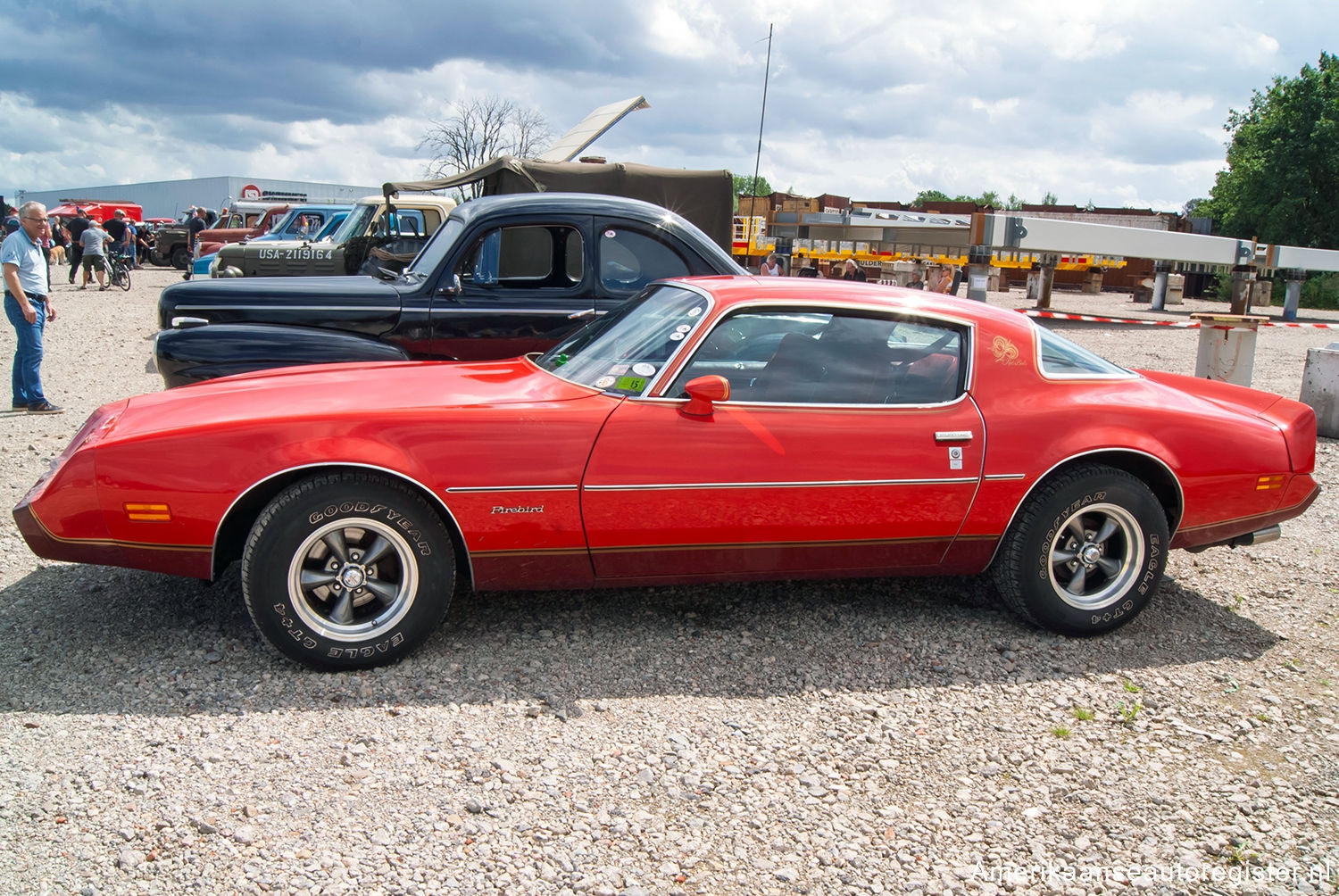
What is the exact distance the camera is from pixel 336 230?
1317 centimetres

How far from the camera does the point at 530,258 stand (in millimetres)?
5660

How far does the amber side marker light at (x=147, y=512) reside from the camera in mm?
3172

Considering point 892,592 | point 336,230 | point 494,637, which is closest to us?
point 494,637

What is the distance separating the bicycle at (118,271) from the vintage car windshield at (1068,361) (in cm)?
2308

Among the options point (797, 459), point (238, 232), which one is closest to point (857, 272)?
point (238, 232)

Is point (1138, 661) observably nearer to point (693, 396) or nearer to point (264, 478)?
Answer: point (693, 396)

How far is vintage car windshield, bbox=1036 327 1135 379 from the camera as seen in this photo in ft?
12.8

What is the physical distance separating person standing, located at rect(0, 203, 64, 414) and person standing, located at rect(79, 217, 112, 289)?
599 inches

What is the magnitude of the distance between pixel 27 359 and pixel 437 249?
4.34 m

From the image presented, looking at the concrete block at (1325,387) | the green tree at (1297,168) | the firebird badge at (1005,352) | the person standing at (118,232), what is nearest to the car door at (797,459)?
the firebird badge at (1005,352)

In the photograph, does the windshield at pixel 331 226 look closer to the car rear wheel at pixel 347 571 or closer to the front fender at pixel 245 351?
the front fender at pixel 245 351

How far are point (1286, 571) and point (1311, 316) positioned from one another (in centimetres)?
2676

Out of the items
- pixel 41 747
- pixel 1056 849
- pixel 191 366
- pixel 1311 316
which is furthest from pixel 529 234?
pixel 1311 316

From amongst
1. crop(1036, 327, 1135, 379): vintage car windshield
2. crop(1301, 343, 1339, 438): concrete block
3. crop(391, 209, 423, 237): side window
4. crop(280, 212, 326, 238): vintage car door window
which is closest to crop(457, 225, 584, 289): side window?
crop(1036, 327, 1135, 379): vintage car windshield
